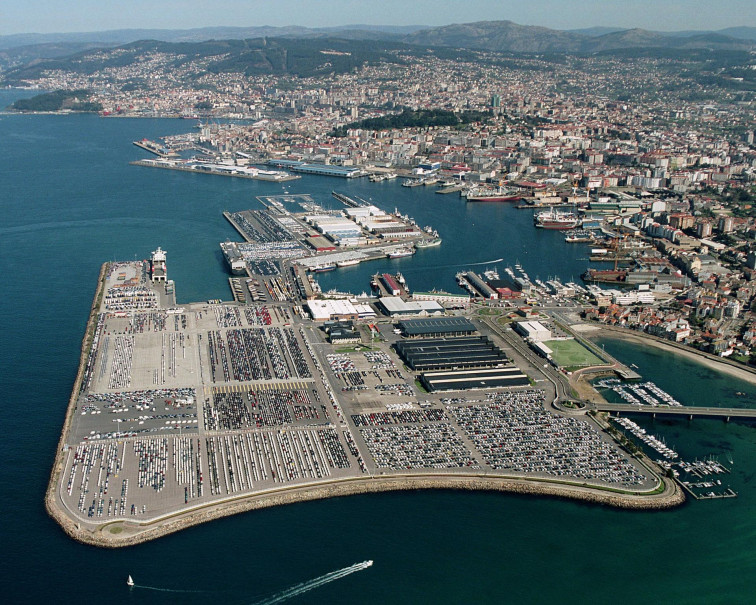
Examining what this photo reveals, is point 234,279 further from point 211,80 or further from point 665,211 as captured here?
point 211,80

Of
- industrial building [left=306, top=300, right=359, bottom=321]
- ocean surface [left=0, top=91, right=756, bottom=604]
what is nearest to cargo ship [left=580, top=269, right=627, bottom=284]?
ocean surface [left=0, top=91, right=756, bottom=604]

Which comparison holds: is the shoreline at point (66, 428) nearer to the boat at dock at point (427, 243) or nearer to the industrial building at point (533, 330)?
the industrial building at point (533, 330)

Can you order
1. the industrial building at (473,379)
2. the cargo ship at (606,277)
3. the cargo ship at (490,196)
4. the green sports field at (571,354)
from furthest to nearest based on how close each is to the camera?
1. the cargo ship at (490,196)
2. the cargo ship at (606,277)
3. the green sports field at (571,354)
4. the industrial building at (473,379)

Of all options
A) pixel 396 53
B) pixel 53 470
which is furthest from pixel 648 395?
pixel 396 53

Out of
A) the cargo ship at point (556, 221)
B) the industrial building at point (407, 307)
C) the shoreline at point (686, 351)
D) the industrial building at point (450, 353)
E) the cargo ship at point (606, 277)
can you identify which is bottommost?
the cargo ship at point (556, 221)

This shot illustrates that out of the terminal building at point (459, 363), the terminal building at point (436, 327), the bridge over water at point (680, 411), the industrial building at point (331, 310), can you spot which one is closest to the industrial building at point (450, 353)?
the terminal building at point (459, 363)

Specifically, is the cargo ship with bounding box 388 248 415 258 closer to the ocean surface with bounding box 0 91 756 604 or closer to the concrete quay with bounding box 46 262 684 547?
the concrete quay with bounding box 46 262 684 547

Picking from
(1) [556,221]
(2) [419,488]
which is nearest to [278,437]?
(2) [419,488]

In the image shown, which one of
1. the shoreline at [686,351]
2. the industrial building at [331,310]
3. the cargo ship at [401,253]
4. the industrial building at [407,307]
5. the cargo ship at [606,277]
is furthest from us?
the cargo ship at [401,253]
